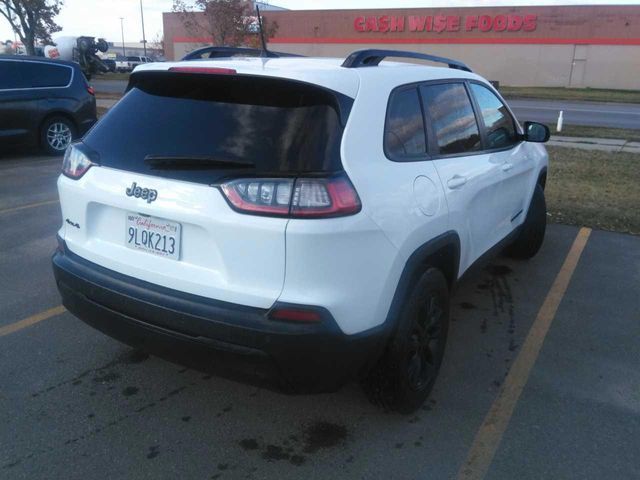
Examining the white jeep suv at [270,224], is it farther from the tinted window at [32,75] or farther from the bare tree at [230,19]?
the bare tree at [230,19]

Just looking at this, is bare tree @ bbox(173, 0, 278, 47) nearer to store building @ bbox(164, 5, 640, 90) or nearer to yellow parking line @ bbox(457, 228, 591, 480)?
store building @ bbox(164, 5, 640, 90)

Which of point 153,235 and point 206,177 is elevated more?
point 206,177

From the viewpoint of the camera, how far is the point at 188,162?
2605 mm

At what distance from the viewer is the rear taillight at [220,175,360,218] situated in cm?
241

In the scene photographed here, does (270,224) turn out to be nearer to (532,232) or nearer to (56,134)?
(532,232)

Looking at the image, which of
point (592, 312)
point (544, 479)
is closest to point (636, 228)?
point (592, 312)

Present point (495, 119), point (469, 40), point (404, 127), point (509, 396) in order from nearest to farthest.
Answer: point (404, 127), point (509, 396), point (495, 119), point (469, 40)

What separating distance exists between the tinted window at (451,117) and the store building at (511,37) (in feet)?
142

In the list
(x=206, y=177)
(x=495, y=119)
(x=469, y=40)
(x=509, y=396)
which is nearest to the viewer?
(x=206, y=177)

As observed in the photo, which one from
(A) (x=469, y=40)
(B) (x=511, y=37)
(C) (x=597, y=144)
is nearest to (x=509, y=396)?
(C) (x=597, y=144)

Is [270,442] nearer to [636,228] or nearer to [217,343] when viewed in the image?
[217,343]

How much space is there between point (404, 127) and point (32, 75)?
30.1ft

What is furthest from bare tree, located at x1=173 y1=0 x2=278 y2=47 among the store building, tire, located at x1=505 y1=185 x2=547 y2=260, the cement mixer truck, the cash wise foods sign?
tire, located at x1=505 y1=185 x2=547 y2=260

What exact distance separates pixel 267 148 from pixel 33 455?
69.0 inches
